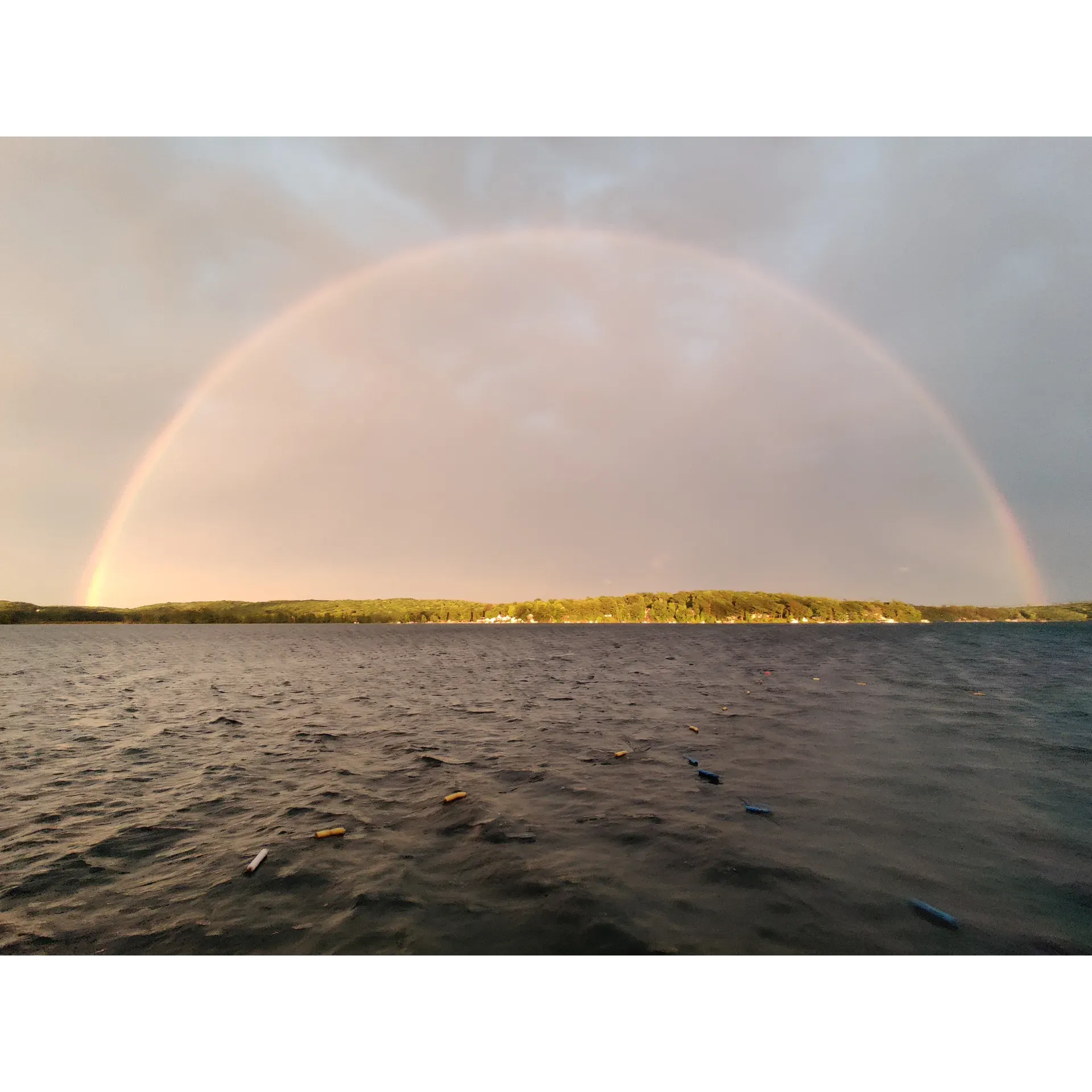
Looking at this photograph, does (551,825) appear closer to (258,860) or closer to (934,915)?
(258,860)

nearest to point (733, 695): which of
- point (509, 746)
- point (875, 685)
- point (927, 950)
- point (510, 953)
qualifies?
point (875, 685)

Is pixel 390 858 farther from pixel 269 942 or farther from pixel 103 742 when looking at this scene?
pixel 103 742

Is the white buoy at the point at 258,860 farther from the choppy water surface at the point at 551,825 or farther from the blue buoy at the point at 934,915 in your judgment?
the blue buoy at the point at 934,915

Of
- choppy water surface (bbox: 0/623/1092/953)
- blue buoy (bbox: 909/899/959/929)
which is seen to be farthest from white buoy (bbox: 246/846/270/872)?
blue buoy (bbox: 909/899/959/929)

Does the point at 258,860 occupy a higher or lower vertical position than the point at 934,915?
higher

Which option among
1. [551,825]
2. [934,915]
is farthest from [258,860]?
[934,915]

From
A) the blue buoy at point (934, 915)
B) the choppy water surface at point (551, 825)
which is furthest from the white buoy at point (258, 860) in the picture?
the blue buoy at point (934, 915)
